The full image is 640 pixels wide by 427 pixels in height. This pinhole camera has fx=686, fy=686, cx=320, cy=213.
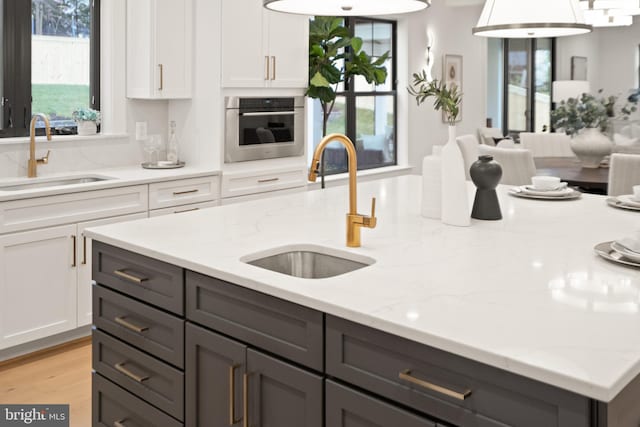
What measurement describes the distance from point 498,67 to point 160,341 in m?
8.34

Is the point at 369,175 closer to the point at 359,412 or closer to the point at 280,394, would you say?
the point at 280,394

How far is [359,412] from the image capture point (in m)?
1.50

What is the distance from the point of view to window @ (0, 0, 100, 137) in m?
4.11

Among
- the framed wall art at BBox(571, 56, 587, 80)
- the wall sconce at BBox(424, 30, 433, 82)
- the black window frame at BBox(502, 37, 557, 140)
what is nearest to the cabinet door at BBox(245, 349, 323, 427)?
the wall sconce at BBox(424, 30, 433, 82)

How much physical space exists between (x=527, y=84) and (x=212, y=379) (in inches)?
361

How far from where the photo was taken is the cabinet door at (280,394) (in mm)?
1595

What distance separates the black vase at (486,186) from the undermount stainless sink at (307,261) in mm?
664

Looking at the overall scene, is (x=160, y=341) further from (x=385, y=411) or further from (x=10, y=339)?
(x=10, y=339)

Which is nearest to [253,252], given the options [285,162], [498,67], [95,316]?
[95,316]

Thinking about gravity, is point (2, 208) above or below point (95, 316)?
above

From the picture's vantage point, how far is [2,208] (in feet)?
11.1

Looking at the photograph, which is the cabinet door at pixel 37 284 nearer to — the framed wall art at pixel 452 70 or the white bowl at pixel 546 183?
the white bowl at pixel 546 183

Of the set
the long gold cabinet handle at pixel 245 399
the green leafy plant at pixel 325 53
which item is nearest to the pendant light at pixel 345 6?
the long gold cabinet handle at pixel 245 399

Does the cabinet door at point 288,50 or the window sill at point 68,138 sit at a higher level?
the cabinet door at point 288,50
